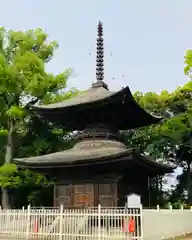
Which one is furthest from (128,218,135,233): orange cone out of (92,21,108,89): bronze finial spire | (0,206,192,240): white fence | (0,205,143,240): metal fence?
(92,21,108,89): bronze finial spire

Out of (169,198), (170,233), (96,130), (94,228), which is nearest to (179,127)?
(169,198)

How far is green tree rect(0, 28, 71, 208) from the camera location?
26906 millimetres

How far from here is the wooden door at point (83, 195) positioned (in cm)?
1806

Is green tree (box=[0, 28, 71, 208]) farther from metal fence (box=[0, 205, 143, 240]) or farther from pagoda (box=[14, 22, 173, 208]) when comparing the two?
metal fence (box=[0, 205, 143, 240])

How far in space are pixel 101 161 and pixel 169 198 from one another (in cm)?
2028

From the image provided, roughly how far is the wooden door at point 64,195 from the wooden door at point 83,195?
365 millimetres

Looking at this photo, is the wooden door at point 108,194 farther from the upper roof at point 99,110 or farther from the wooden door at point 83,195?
the upper roof at point 99,110

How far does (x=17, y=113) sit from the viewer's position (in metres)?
26.3

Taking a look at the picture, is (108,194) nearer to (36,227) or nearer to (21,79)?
(36,227)

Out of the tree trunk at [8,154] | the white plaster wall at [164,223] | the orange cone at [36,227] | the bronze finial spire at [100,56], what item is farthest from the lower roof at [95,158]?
the tree trunk at [8,154]

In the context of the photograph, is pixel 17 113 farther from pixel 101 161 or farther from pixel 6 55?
pixel 101 161

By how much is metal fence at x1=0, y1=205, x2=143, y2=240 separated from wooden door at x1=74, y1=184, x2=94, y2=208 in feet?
10.6

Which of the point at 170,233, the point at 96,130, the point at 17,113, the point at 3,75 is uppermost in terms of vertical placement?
the point at 3,75

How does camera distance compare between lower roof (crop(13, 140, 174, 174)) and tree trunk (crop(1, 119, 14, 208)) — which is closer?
lower roof (crop(13, 140, 174, 174))
